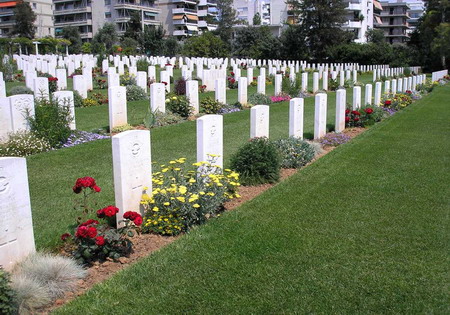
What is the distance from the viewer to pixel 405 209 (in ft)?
21.0

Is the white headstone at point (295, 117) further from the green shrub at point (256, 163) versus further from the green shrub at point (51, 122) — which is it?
the green shrub at point (51, 122)

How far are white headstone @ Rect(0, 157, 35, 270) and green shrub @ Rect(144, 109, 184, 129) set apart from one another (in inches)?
324

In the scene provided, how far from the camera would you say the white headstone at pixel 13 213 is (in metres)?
4.23

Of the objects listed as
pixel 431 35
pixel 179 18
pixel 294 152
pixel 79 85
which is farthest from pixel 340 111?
pixel 179 18

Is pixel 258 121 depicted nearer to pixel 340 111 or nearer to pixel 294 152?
pixel 294 152

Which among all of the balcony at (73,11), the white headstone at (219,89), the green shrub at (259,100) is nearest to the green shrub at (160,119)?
the white headstone at (219,89)

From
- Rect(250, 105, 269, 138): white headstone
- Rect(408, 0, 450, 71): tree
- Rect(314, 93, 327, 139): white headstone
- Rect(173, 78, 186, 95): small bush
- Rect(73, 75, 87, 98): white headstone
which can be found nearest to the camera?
Rect(250, 105, 269, 138): white headstone

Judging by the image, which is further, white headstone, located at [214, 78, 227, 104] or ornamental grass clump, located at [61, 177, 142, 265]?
white headstone, located at [214, 78, 227, 104]

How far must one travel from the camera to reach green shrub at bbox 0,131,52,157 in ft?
30.2

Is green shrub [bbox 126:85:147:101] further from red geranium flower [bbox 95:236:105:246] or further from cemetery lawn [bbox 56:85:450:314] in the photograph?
red geranium flower [bbox 95:236:105:246]

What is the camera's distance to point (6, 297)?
3609mm

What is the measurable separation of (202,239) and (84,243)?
126cm

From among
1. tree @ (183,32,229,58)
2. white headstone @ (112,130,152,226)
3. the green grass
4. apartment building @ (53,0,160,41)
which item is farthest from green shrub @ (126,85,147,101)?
apartment building @ (53,0,160,41)

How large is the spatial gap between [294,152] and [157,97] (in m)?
5.71
